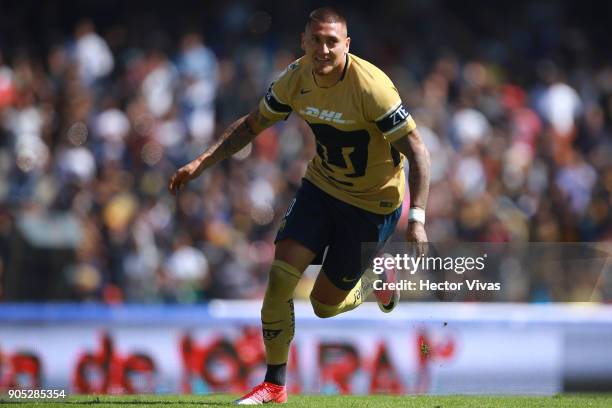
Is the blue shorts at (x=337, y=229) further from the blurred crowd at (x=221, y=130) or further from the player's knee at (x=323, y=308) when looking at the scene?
the blurred crowd at (x=221, y=130)

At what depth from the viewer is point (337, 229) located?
844 centimetres

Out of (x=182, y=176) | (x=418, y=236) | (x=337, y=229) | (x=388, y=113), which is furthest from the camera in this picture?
(x=337, y=229)

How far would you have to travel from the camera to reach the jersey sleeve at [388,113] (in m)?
7.78

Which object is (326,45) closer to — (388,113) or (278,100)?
(388,113)

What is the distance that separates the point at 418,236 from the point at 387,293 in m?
1.20

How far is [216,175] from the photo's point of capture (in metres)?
15.1

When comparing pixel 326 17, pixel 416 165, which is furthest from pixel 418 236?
pixel 326 17

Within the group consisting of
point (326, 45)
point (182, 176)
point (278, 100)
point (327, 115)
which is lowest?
point (182, 176)

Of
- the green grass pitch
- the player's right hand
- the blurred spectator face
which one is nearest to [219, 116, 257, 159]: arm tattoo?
the player's right hand

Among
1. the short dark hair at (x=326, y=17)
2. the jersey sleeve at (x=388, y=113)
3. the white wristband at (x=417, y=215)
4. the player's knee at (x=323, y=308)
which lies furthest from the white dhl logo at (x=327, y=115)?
the player's knee at (x=323, y=308)

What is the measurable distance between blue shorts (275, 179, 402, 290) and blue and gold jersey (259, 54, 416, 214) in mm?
64

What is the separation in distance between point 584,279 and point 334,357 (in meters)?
2.85

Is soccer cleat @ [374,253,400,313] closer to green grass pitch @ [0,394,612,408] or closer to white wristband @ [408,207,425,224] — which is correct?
green grass pitch @ [0,394,612,408]

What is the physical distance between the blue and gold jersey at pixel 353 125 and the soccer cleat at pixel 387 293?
0.41 meters
